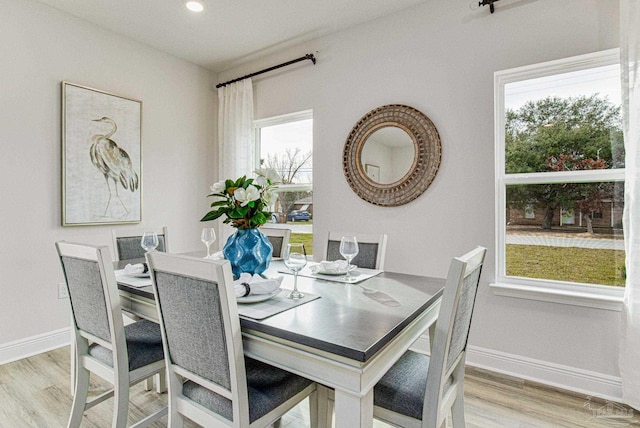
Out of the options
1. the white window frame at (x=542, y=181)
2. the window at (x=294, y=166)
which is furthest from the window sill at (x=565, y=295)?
the window at (x=294, y=166)

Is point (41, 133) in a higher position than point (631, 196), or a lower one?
higher

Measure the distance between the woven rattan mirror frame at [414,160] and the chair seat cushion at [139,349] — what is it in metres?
1.95

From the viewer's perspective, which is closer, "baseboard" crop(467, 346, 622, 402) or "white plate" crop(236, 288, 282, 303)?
"white plate" crop(236, 288, 282, 303)

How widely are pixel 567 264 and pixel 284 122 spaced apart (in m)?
2.80

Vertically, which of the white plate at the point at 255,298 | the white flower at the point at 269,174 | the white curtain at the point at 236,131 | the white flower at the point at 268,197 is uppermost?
the white curtain at the point at 236,131

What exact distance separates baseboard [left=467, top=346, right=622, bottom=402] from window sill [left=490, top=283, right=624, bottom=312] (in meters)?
0.42

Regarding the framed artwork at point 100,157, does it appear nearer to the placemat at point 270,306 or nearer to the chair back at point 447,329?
the placemat at point 270,306

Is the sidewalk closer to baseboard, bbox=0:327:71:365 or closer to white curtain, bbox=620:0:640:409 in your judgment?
white curtain, bbox=620:0:640:409

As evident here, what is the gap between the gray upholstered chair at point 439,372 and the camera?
1196 mm

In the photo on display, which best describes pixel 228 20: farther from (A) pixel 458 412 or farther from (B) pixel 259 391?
(A) pixel 458 412

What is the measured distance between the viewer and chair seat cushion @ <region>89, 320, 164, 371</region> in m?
1.64

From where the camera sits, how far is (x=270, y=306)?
54.1 inches

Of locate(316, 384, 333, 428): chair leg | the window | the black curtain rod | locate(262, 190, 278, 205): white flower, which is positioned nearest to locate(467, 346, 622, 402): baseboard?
locate(316, 384, 333, 428): chair leg

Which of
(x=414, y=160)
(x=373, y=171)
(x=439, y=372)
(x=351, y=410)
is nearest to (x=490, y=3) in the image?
(x=414, y=160)
